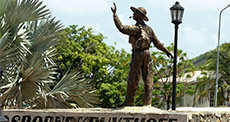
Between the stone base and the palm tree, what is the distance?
615 centimetres

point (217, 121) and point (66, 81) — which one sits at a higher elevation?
point (66, 81)

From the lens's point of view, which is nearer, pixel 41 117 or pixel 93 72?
pixel 41 117

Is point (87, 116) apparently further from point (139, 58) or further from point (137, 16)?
point (137, 16)

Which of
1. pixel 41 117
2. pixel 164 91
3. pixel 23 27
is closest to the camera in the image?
pixel 41 117

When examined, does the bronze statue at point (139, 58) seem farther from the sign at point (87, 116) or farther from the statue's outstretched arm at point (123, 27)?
the sign at point (87, 116)

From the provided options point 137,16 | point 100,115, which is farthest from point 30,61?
point 100,115

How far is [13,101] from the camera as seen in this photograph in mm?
15961

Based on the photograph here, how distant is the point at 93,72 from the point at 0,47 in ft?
77.5

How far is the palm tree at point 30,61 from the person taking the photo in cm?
1580

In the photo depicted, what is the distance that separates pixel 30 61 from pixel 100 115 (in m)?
8.16

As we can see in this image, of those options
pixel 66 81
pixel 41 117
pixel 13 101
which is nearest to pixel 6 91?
pixel 13 101

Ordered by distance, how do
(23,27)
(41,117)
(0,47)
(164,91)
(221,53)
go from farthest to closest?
(221,53) < (164,91) < (23,27) < (0,47) < (41,117)

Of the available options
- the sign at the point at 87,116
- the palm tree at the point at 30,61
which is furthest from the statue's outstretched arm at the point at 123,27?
the palm tree at the point at 30,61

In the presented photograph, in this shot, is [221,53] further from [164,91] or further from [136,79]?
[136,79]
